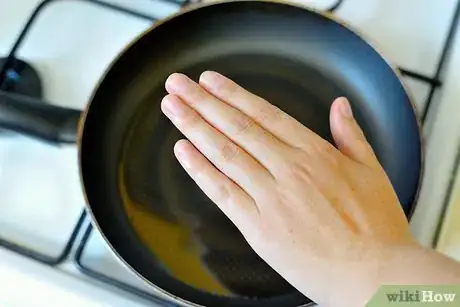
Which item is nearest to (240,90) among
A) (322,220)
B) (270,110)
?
(270,110)

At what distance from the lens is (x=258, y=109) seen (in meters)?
0.64

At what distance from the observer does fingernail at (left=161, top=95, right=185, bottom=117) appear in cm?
64

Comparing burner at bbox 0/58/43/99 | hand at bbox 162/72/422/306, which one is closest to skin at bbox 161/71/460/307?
hand at bbox 162/72/422/306

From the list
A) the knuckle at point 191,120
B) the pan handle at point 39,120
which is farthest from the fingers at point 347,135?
the pan handle at point 39,120

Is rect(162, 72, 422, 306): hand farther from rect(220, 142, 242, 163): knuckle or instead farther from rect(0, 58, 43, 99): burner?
rect(0, 58, 43, 99): burner

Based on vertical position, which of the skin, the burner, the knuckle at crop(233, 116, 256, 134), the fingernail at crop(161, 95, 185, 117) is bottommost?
the skin

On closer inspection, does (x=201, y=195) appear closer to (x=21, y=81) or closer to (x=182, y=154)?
(x=182, y=154)

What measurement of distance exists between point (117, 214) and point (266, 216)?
0.54 ft

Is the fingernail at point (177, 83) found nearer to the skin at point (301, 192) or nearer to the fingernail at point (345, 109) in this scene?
the skin at point (301, 192)

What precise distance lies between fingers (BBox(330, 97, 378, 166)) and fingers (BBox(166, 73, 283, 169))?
0.05 meters

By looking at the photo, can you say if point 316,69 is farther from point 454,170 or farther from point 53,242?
point 53,242

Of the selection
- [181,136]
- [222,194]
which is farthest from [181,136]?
[222,194]

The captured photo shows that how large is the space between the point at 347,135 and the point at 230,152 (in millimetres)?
91

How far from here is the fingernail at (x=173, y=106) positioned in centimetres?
64
